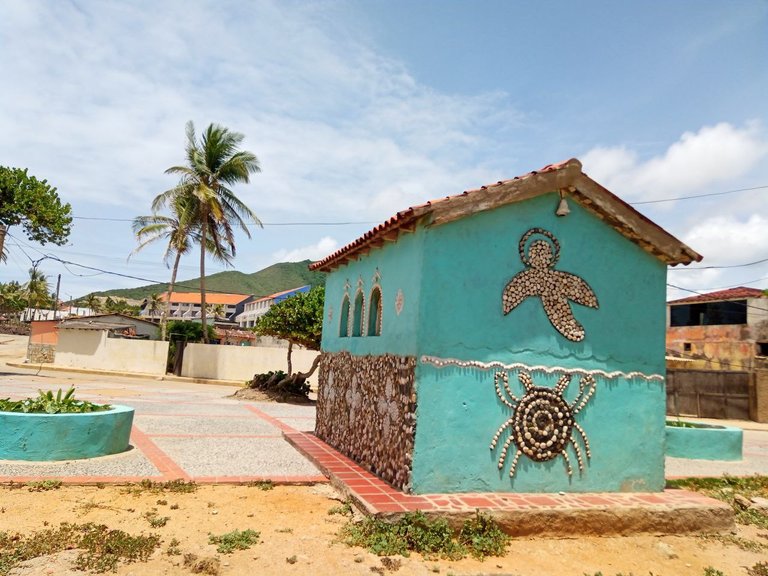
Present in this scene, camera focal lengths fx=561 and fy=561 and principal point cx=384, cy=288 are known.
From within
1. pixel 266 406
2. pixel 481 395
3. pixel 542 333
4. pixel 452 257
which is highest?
pixel 452 257

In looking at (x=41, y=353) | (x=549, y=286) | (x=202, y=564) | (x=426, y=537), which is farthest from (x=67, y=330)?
(x=426, y=537)

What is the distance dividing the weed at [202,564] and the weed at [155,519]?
0.91 metres

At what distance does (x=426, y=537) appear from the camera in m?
5.55

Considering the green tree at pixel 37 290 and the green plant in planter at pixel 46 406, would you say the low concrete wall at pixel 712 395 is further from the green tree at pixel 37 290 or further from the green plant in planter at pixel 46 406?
the green tree at pixel 37 290

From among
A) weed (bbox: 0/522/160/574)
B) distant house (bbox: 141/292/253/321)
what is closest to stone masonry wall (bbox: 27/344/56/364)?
weed (bbox: 0/522/160/574)

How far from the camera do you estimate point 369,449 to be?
7.94 metres

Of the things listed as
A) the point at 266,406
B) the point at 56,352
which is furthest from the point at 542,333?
the point at 56,352

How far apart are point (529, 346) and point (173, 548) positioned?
453 cm

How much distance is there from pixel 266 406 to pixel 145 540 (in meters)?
12.8

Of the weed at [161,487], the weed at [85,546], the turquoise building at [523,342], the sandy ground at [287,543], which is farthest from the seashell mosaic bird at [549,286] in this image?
the weed at [85,546]

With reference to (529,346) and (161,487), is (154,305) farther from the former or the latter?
(529,346)

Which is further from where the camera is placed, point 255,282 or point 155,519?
Answer: point 255,282

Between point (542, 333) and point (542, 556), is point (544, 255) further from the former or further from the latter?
point (542, 556)

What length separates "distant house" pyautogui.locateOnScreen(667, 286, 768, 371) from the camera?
25.6 metres
